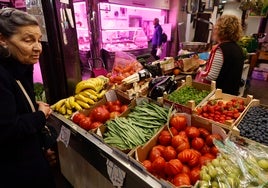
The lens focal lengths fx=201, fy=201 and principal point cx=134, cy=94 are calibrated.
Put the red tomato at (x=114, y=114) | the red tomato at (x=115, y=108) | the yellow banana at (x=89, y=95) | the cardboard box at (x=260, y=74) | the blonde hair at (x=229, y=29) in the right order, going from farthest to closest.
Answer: the cardboard box at (x=260, y=74) < the blonde hair at (x=229, y=29) < the yellow banana at (x=89, y=95) < the red tomato at (x=115, y=108) < the red tomato at (x=114, y=114)

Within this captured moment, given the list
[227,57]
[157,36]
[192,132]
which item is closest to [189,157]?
[192,132]

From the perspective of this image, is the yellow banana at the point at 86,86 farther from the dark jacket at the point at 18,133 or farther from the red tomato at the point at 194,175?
the red tomato at the point at 194,175

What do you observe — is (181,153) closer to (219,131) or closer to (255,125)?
(219,131)

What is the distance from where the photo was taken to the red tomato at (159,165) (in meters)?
1.35

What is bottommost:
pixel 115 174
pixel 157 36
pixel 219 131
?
pixel 115 174

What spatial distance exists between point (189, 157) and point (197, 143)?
185 mm

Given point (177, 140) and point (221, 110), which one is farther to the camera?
point (221, 110)

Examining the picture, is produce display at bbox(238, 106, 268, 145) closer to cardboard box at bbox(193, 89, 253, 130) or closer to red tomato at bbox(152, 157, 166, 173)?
cardboard box at bbox(193, 89, 253, 130)

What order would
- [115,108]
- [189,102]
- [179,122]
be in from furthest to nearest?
1. [115,108]
2. [189,102]
3. [179,122]

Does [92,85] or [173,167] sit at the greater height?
[92,85]

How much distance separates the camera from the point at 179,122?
169 centimetres

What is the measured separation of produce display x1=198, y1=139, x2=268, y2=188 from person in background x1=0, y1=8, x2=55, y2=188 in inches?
42.7

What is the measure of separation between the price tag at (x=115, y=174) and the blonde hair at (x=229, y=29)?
7.42ft

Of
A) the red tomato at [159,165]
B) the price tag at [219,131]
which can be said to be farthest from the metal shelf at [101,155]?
the price tag at [219,131]
